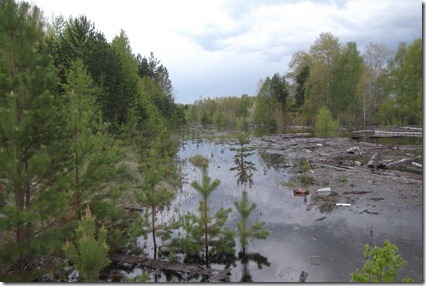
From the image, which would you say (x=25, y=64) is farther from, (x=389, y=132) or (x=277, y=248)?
(x=389, y=132)

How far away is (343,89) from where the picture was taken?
45.4 m

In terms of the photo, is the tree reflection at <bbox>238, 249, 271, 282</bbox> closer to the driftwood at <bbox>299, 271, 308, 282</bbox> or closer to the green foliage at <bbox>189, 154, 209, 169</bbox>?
the driftwood at <bbox>299, 271, 308, 282</bbox>

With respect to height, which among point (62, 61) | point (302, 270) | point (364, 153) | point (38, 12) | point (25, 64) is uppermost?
point (62, 61)

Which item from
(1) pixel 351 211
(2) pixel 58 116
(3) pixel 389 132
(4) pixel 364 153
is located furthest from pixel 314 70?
(2) pixel 58 116

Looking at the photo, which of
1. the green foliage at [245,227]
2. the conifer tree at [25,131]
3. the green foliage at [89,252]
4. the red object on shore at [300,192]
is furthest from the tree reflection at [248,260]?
the red object on shore at [300,192]

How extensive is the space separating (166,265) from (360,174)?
12.5m

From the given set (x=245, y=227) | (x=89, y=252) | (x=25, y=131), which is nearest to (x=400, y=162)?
(x=245, y=227)

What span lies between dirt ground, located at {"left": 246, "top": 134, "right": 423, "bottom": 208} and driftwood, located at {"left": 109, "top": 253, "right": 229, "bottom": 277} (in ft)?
20.6

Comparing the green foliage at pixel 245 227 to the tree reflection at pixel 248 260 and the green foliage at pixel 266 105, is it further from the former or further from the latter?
the green foliage at pixel 266 105

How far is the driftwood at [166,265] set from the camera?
7000 millimetres

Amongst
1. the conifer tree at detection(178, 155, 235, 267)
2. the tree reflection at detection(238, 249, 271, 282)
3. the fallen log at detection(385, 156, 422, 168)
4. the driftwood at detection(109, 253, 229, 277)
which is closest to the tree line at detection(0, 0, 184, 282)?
the driftwood at detection(109, 253, 229, 277)

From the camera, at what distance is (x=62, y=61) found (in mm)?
22078

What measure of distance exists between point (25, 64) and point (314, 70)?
4782cm

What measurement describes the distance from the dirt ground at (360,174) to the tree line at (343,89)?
9622 mm
